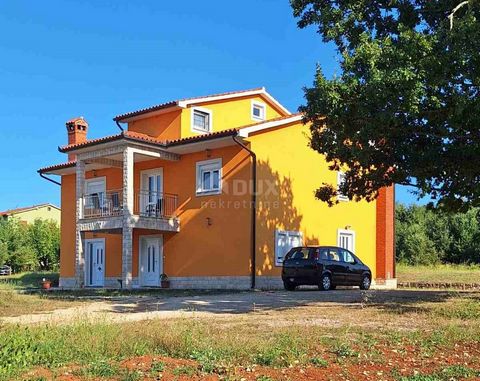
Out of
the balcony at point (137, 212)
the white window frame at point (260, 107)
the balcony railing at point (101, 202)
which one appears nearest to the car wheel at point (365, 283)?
the balcony at point (137, 212)

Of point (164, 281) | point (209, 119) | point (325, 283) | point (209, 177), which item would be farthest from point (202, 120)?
point (325, 283)

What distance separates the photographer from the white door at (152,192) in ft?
85.9

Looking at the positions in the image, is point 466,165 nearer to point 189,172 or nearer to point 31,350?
point 31,350

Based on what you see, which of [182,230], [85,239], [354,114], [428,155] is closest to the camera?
[354,114]

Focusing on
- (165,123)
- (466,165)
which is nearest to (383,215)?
(165,123)

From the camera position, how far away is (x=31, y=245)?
51562 millimetres

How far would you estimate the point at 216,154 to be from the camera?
81.6 feet

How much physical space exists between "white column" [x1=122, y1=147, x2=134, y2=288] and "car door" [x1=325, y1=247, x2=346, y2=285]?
772 centimetres

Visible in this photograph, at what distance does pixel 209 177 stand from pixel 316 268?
6.37 metres

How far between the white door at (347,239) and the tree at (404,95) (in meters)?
11.7

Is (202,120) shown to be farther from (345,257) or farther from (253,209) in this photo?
(345,257)

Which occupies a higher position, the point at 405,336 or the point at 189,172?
the point at 189,172

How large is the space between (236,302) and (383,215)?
15.8 m

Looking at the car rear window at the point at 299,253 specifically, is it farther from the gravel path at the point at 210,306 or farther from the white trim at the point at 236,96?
the white trim at the point at 236,96
